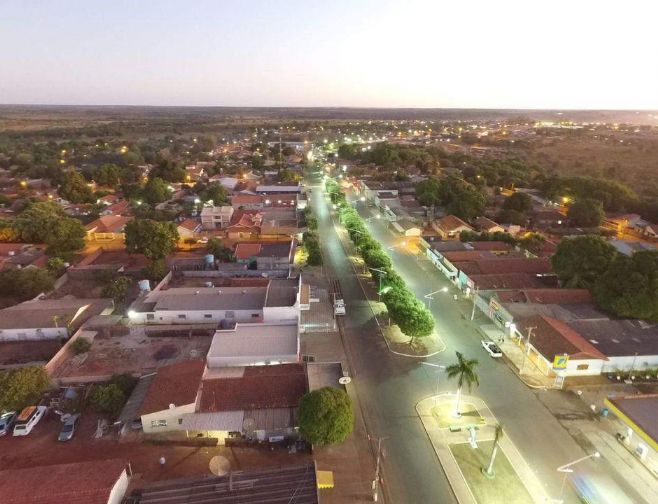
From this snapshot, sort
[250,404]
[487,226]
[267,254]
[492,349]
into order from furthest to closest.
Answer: [487,226] < [267,254] < [492,349] < [250,404]

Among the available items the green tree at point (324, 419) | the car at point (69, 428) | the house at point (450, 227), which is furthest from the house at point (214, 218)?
the green tree at point (324, 419)

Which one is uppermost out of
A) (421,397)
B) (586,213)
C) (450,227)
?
(586,213)

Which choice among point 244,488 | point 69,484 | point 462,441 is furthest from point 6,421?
point 462,441

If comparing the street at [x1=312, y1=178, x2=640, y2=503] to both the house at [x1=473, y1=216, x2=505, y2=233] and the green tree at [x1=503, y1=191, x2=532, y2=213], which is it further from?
the green tree at [x1=503, y1=191, x2=532, y2=213]

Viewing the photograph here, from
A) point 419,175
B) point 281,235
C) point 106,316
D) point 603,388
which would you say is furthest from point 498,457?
point 419,175

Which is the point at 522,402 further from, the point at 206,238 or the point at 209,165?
the point at 209,165

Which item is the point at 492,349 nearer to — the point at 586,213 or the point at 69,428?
the point at 69,428

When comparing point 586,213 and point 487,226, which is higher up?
point 586,213
